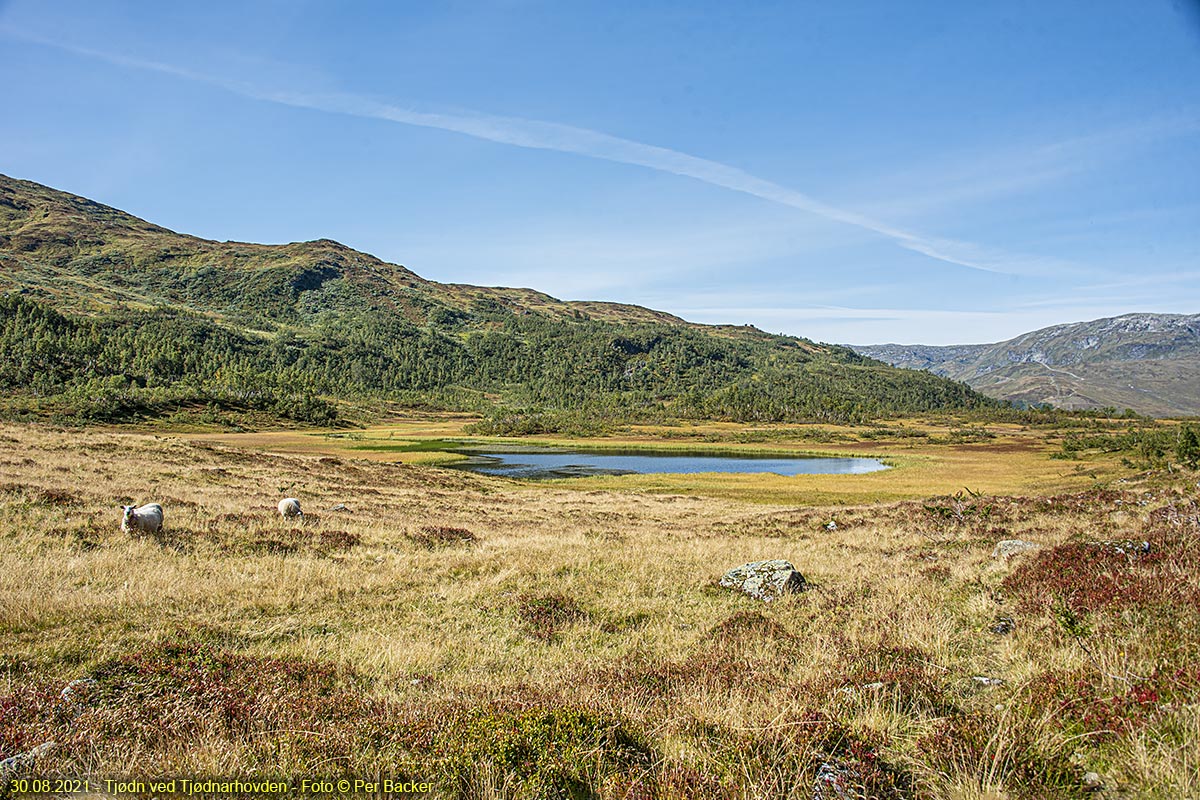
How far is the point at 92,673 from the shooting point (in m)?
6.62

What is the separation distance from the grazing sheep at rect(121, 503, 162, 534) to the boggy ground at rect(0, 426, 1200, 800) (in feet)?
1.55

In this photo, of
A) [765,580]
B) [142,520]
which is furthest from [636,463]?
[765,580]

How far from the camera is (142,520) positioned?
15172 mm

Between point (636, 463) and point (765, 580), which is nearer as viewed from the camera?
point (765, 580)

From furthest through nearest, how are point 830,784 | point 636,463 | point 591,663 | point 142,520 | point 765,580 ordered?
point 636,463 < point 142,520 < point 765,580 < point 591,663 < point 830,784

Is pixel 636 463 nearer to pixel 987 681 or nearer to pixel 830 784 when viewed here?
pixel 987 681

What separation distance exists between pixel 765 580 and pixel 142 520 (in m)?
15.6

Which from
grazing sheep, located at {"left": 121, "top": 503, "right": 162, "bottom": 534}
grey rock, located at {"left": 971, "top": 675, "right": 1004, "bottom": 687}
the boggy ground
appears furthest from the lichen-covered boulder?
grazing sheep, located at {"left": 121, "top": 503, "right": 162, "bottom": 534}

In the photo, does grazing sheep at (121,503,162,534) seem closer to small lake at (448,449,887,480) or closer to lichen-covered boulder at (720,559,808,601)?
lichen-covered boulder at (720,559,808,601)

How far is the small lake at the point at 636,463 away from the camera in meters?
83.4

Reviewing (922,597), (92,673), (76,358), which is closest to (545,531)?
(922,597)

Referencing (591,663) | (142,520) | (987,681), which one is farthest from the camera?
(142,520)

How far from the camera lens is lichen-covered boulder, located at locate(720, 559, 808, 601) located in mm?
12539

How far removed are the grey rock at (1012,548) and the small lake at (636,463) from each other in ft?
201
